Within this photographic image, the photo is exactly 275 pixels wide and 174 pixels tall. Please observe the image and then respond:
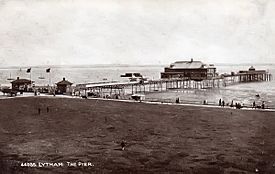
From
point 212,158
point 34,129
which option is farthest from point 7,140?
point 212,158

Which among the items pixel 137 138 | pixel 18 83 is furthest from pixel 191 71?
pixel 137 138

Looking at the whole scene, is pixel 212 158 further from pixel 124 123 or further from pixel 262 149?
pixel 124 123

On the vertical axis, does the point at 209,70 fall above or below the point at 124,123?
above

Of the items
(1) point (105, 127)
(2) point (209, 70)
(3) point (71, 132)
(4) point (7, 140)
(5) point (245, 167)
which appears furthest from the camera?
(2) point (209, 70)

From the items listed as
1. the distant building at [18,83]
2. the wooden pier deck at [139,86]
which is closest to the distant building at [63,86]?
the wooden pier deck at [139,86]

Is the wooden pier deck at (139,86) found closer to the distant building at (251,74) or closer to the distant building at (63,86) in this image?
the distant building at (251,74)

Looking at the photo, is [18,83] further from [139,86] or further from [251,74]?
[251,74]

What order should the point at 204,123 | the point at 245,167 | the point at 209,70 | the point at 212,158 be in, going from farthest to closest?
the point at 209,70, the point at 204,123, the point at 212,158, the point at 245,167
